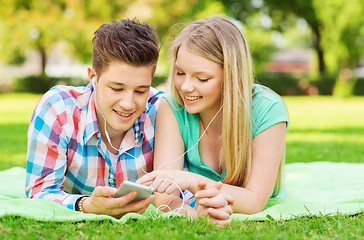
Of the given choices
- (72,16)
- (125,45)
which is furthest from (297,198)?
(72,16)

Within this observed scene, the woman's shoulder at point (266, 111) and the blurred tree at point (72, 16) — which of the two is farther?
the blurred tree at point (72, 16)

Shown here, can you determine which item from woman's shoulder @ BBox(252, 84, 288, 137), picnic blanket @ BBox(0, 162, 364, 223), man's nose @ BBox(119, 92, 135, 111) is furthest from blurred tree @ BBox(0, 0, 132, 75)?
man's nose @ BBox(119, 92, 135, 111)

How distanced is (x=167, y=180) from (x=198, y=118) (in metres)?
0.83

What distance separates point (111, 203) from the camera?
2.97m

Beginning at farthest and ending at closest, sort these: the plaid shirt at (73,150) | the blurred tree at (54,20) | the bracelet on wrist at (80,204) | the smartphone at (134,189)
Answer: the blurred tree at (54,20) < the plaid shirt at (73,150) < the bracelet on wrist at (80,204) < the smartphone at (134,189)

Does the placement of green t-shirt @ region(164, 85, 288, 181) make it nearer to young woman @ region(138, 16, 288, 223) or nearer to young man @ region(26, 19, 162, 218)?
young woman @ region(138, 16, 288, 223)

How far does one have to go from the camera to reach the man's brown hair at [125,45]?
3.20m

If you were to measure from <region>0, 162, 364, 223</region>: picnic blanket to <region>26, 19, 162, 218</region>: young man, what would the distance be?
0.16 m

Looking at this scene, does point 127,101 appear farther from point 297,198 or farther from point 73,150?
point 297,198

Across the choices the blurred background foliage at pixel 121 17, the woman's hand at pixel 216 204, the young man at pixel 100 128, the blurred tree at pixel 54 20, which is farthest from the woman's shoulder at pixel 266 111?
the blurred tree at pixel 54 20

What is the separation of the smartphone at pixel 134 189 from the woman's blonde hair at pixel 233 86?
781mm

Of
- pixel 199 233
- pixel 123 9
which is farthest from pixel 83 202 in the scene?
pixel 123 9

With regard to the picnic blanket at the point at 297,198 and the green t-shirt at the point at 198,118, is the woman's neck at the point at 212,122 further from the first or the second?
the picnic blanket at the point at 297,198

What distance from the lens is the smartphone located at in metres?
2.80
